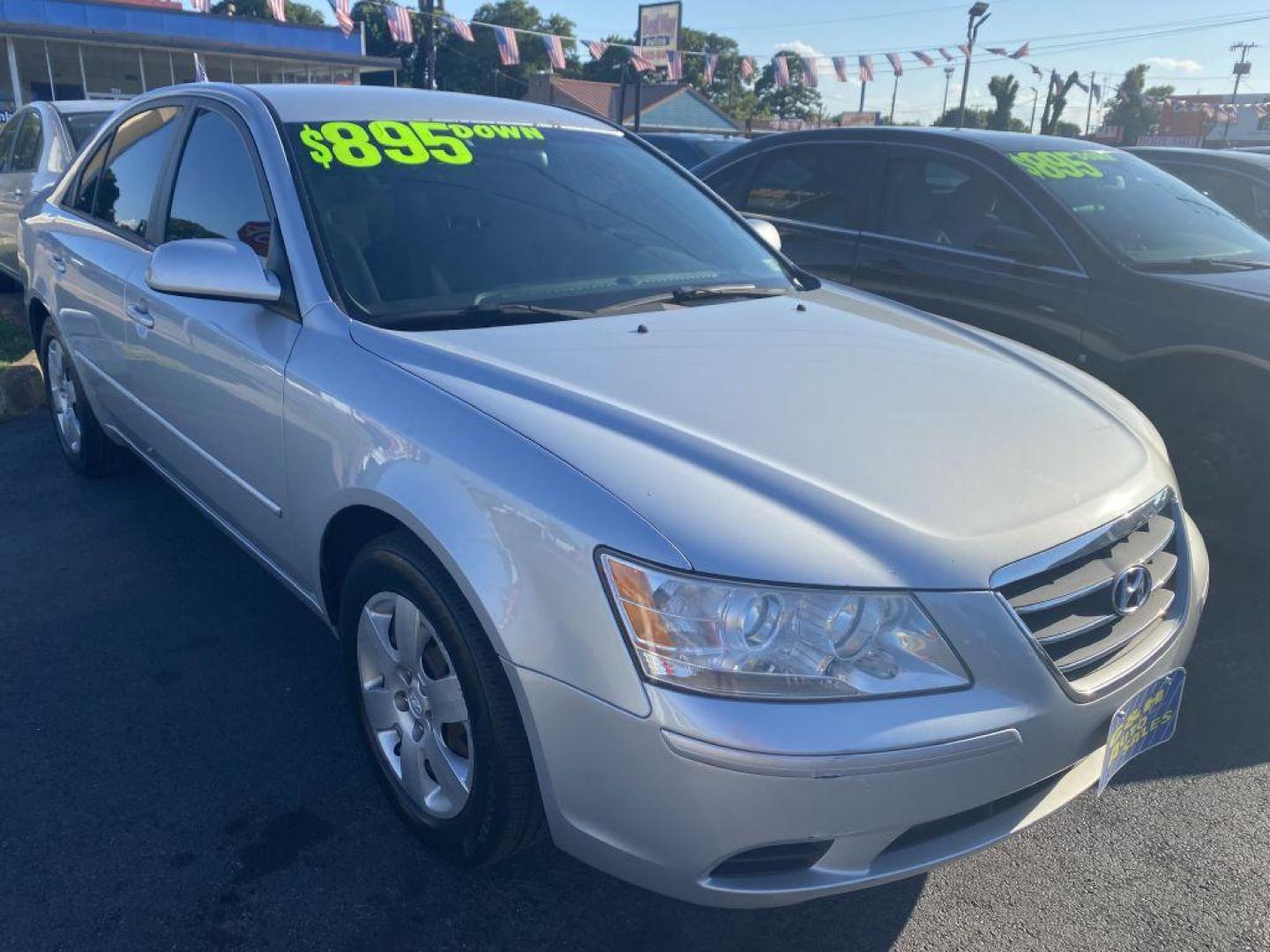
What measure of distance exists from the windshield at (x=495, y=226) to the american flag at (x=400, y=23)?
19.7 m

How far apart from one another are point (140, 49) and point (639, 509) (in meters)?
28.7

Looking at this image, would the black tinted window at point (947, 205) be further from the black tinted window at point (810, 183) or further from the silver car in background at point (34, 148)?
the silver car in background at point (34, 148)

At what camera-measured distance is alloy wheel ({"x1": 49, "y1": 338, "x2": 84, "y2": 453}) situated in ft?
14.7

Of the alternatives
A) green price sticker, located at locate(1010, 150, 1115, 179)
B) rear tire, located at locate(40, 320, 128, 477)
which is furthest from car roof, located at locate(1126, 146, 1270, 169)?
rear tire, located at locate(40, 320, 128, 477)

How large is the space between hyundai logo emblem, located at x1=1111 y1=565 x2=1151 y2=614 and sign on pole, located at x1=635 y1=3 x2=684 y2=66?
2909 centimetres

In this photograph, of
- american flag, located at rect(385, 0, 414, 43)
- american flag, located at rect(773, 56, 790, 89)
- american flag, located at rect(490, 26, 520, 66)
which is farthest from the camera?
american flag, located at rect(773, 56, 790, 89)

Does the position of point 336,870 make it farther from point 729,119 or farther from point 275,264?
point 729,119

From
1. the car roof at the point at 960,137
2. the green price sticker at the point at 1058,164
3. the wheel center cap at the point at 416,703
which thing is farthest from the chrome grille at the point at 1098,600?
the car roof at the point at 960,137

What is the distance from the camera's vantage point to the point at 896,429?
2160mm

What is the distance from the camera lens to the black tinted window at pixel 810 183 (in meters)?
5.14

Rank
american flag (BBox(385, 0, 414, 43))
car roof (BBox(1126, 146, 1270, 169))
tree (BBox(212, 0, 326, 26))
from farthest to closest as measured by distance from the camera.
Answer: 1. tree (BBox(212, 0, 326, 26))
2. american flag (BBox(385, 0, 414, 43))
3. car roof (BBox(1126, 146, 1270, 169))

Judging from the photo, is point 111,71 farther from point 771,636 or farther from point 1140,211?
point 771,636

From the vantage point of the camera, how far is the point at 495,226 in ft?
9.50

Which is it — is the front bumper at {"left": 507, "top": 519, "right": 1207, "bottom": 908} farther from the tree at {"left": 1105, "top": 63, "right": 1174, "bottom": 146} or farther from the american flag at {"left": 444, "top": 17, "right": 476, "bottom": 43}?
the tree at {"left": 1105, "top": 63, "right": 1174, "bottom": 146}
